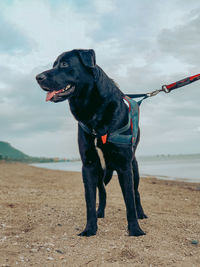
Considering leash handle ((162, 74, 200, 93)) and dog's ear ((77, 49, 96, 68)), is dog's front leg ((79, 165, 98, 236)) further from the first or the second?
leash handle ((162, 74, 200, 93))

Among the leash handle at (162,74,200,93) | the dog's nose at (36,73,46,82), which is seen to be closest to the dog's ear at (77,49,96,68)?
the dog's nose at (36,73,46,82)

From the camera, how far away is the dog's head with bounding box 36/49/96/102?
3012mm

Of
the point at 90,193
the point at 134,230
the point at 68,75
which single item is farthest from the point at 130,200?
the point at 68,75

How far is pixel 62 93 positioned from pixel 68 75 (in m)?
0.22

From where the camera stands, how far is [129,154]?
3.45 metres

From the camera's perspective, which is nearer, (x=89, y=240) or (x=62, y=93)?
(x=62, y=93)

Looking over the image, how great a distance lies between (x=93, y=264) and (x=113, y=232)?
3.47 feet

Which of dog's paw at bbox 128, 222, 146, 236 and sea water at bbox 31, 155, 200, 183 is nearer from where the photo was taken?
dog's paw at bbox 128, 222, 146, 236

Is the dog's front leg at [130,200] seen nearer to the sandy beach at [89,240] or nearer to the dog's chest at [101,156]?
the sandy beach at [89,240]

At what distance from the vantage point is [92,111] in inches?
126

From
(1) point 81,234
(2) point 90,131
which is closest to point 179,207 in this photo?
(1) point 81,234

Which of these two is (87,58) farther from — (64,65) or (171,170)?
(171,170)

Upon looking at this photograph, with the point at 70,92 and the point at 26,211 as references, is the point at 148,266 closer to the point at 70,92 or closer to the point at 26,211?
the point at 70,92

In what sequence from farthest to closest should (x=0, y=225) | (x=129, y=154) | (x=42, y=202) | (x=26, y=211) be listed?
(x=42, y=202), (x=26, y=211), (x=0, y=225), (x=129, y=154)
